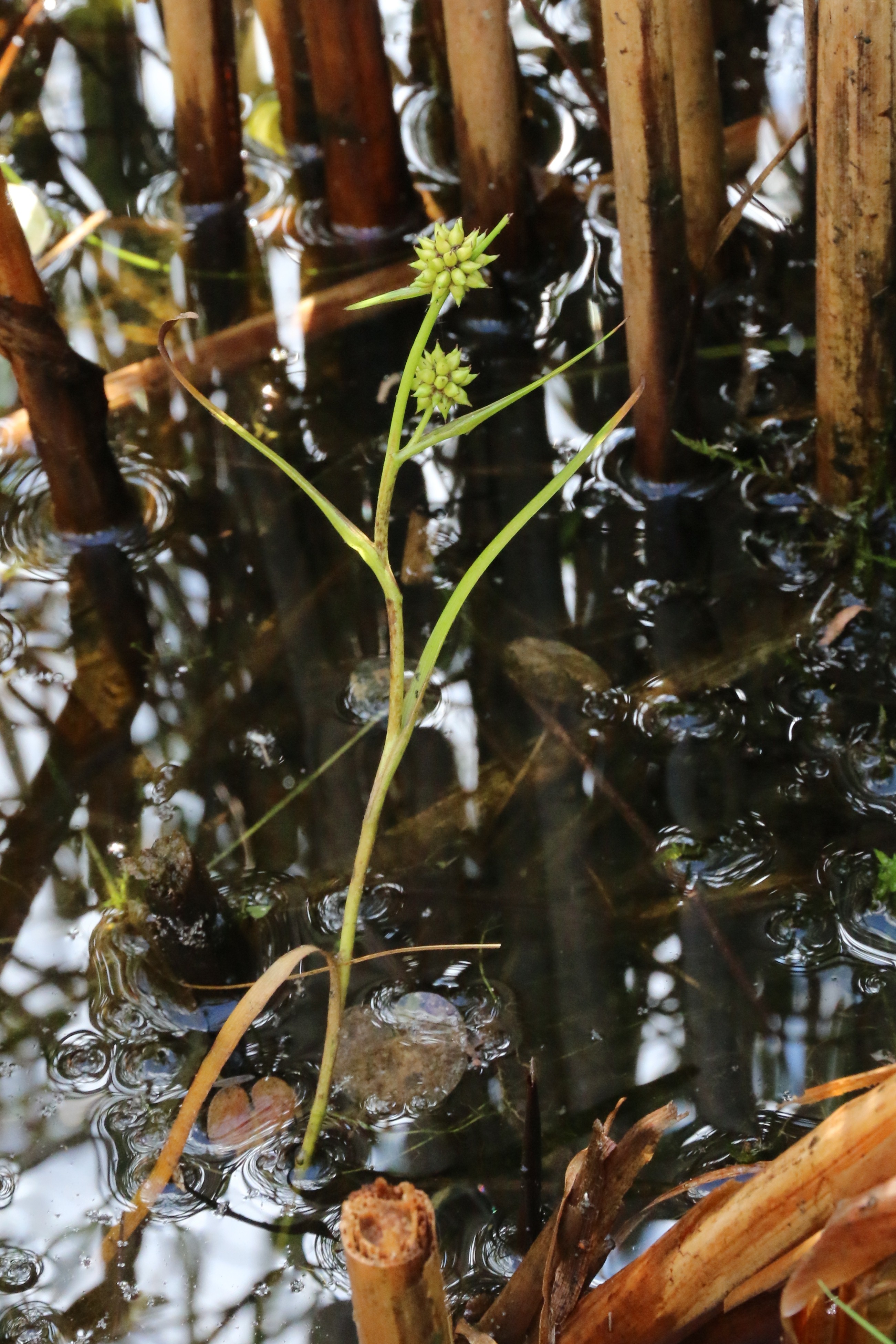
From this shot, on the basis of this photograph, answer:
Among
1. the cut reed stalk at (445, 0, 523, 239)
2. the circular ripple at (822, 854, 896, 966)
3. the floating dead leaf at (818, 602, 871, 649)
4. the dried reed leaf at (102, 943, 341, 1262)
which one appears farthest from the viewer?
the cut reed stalk at (445, 0, 523, 239)

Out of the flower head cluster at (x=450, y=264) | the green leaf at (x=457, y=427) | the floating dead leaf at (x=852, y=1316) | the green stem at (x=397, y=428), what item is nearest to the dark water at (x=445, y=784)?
the floating dead leaf at (x=852, y=1316)

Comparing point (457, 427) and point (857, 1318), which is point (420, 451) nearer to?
point (457, 427)

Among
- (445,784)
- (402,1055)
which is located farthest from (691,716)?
(402,1055)

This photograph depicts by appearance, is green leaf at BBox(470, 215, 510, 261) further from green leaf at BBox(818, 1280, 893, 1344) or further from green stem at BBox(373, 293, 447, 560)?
green leaf at BBox(818, 1280, 893, 1344)

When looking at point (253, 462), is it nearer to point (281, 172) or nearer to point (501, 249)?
point (501, 249)

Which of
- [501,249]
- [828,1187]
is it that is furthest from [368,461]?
[828,1187]

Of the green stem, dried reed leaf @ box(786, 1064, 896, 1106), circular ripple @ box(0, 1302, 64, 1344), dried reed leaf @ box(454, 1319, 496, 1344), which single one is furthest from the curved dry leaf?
circular ripple @ box(0, 1302, 64, 1344)

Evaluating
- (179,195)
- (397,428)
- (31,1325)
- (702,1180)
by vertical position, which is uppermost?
(179,195)
